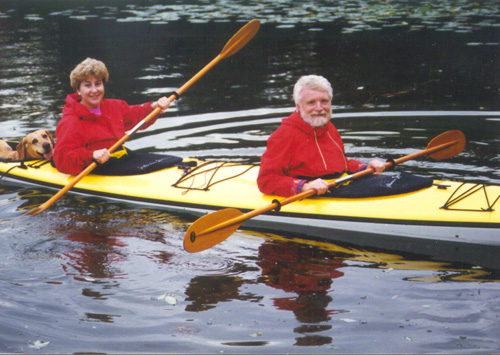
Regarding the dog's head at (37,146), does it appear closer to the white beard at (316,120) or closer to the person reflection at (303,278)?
the person reflection at (303,278)

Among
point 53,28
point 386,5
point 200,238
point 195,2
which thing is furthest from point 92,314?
point 195,2

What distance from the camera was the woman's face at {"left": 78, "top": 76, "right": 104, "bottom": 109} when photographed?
594cm

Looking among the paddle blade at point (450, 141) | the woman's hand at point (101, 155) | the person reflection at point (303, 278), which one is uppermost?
the paddle blade at point (450, 141)

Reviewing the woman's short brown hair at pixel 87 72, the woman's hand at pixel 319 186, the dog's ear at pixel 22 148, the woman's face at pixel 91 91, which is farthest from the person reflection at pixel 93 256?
the dog's ear at pixel 22 148

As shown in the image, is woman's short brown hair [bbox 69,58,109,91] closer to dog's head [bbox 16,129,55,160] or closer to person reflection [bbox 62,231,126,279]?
dog's head [bbox 16,129,55,160]

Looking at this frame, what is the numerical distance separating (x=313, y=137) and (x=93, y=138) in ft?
6.54

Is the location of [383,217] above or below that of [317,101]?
below

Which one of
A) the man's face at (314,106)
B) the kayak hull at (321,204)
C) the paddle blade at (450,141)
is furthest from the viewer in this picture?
the paddle blade at (450,141)

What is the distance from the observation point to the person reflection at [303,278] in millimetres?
4098

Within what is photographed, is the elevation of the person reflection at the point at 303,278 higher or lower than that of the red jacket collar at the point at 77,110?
lower

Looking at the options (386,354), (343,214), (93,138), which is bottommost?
(386,354)

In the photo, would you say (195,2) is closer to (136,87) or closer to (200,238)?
(136,87)

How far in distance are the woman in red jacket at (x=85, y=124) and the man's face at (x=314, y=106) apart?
5.70 ft

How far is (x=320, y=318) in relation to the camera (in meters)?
4.11
